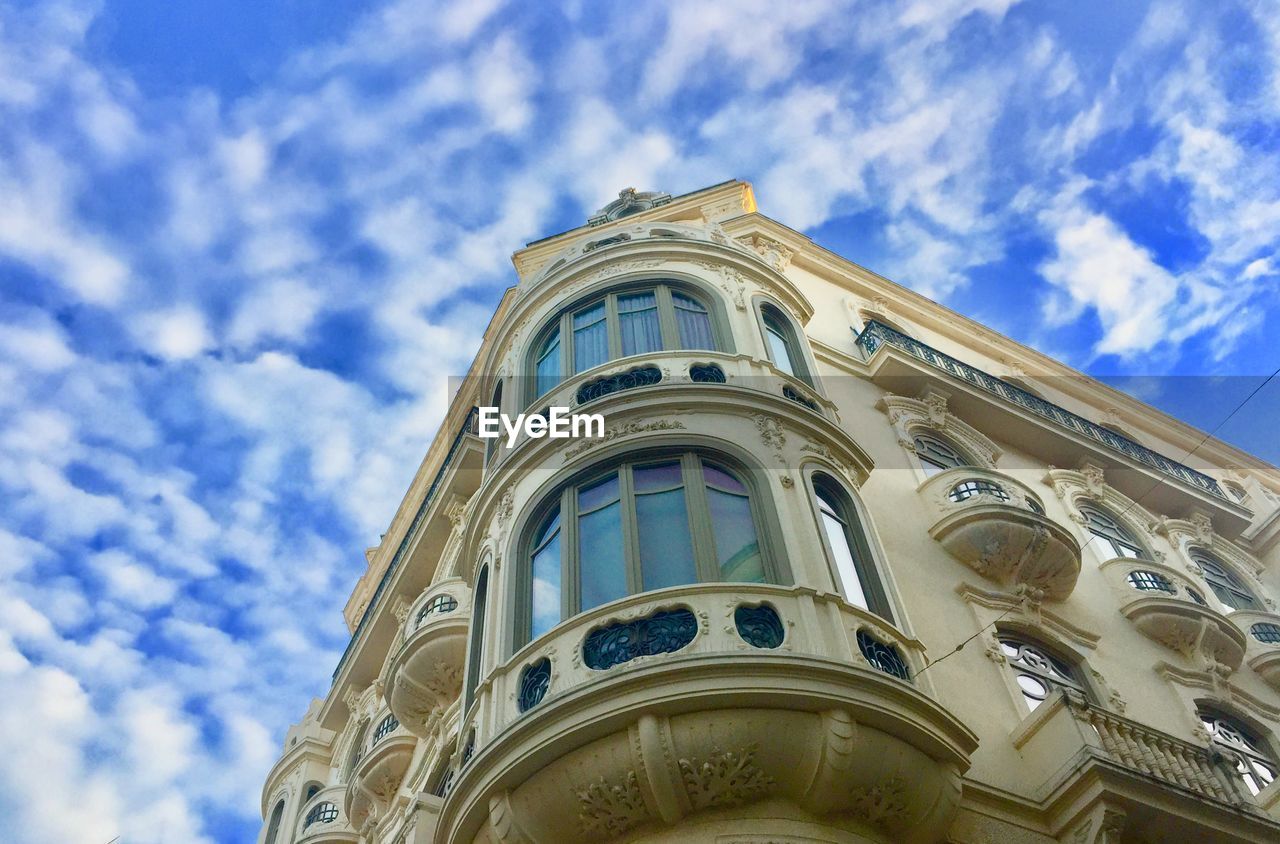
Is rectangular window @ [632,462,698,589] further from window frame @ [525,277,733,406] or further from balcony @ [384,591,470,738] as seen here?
balcony @ [384,591,470,738]

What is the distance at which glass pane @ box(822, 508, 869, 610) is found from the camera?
43.1 feet

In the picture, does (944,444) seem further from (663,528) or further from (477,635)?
(477,635)

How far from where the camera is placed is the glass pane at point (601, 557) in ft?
41.2

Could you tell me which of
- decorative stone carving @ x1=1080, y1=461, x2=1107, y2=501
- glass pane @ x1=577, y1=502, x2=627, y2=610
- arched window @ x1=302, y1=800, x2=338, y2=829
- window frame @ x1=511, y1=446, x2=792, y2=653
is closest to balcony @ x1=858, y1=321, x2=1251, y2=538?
decorative stone carving @ x1=1080, y1=461, x2=1107, y2=501

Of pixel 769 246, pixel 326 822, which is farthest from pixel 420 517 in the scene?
pixel 769 246

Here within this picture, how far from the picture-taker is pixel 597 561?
42.8 feet

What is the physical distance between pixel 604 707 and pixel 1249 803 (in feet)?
24.7

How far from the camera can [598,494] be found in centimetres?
1402

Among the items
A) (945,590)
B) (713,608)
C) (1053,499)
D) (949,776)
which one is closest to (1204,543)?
(1053,499)

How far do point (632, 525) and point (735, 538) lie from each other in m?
1.19

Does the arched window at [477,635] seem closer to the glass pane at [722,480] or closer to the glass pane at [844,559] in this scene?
the glass pane at [722,480]

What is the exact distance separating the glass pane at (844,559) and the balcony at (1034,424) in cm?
797

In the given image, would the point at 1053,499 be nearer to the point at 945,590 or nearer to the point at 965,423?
the point at 965,423

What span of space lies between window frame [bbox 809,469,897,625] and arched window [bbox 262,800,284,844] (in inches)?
733
